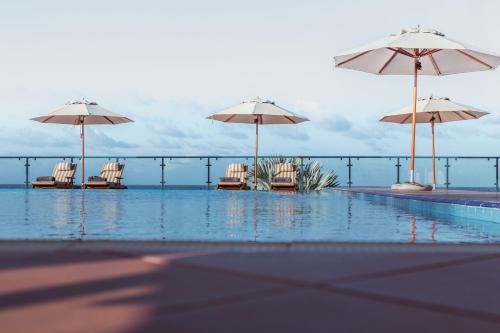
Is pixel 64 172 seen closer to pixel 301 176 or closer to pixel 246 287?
pixel 301 176

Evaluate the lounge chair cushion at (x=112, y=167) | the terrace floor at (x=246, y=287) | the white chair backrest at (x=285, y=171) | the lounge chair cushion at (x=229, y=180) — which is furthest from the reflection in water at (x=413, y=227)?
the lounge chair cushion at (x=112, y=167)

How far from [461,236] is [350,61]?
588 centimetres

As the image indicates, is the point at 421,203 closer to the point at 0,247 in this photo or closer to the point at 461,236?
the point at 461,236

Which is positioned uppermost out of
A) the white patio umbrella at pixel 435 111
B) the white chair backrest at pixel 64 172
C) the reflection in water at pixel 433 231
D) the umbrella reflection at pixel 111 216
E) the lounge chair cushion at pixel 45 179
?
the white patio umbrella at pixel 435 111

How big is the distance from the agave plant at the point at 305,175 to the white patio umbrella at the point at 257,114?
888 mm

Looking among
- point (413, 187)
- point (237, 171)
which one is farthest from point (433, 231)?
point (237, 171)

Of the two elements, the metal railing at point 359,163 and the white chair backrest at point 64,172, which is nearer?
the white chair backrest at point 64,172

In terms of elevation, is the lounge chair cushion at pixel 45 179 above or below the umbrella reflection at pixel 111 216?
above

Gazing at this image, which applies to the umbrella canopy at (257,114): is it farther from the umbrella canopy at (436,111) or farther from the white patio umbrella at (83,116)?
the white patio umbrella at (83,116)

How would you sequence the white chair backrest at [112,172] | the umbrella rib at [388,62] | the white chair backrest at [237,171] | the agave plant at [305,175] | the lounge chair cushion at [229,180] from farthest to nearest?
the agave plant at [305,175], the white chair backrest at [112,172], the white chair backrest at [237,171], the lounge chair cushion at [229,180], the umbrella rib at [388,62]

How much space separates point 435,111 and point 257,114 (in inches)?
160

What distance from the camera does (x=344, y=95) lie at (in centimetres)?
1193

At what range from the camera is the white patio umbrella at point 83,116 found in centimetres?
1439

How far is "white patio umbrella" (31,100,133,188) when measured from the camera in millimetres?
14391
